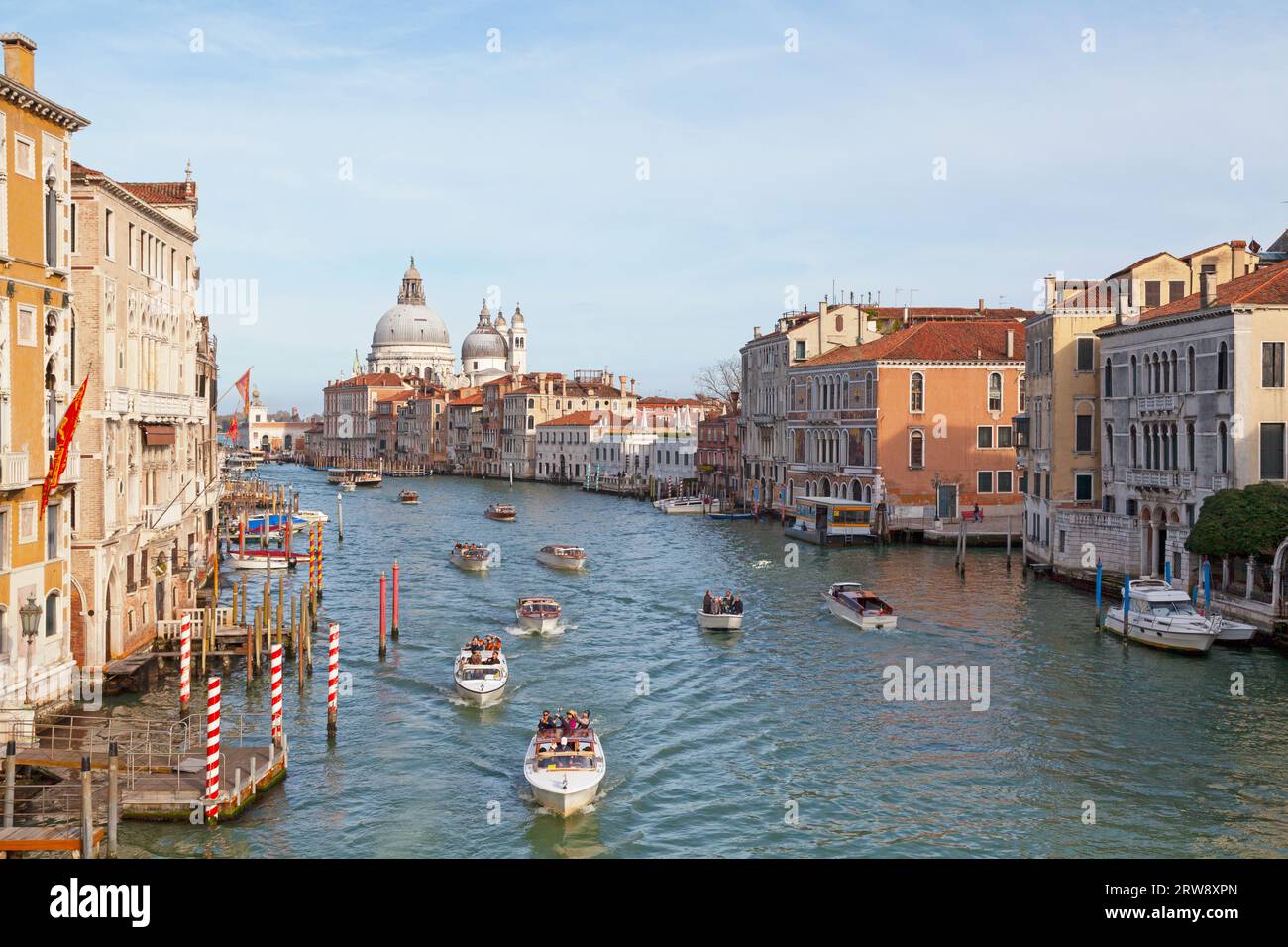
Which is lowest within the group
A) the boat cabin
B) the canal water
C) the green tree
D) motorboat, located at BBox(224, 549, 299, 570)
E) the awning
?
the canal water

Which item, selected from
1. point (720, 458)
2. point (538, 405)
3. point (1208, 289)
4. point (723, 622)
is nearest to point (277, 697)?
point (723, 622)

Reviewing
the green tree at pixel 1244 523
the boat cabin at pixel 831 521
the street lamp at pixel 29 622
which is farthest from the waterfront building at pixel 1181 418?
the street lamp at pixel 29 622

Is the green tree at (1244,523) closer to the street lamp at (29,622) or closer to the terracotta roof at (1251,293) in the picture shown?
the terracotta roof at (1251,293)

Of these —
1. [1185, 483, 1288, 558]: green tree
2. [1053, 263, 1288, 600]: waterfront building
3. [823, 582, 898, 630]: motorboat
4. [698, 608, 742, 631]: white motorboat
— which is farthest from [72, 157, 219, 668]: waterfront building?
[1053, 263, 1288, 600]: waterfront building

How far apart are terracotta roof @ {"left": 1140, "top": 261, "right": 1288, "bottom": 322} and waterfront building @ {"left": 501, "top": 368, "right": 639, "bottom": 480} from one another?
72.0 meters

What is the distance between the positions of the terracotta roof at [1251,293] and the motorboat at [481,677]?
17052 mm

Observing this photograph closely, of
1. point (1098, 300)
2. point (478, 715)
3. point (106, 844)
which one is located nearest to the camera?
point (106, 844)

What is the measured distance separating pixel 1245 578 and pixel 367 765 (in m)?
19.1

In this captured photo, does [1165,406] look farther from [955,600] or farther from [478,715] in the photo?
[478,715]

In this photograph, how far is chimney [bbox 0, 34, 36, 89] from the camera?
17484 mm

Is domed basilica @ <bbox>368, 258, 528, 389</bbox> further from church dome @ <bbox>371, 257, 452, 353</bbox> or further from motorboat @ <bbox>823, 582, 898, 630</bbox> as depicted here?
motorboat @ <bbox>823, 582, 898, 630</bbox>

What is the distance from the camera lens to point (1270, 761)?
17328 millimetres

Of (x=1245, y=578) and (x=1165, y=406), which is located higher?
(x=1165, y=406)

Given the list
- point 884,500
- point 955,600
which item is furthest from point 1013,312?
point 955,600
